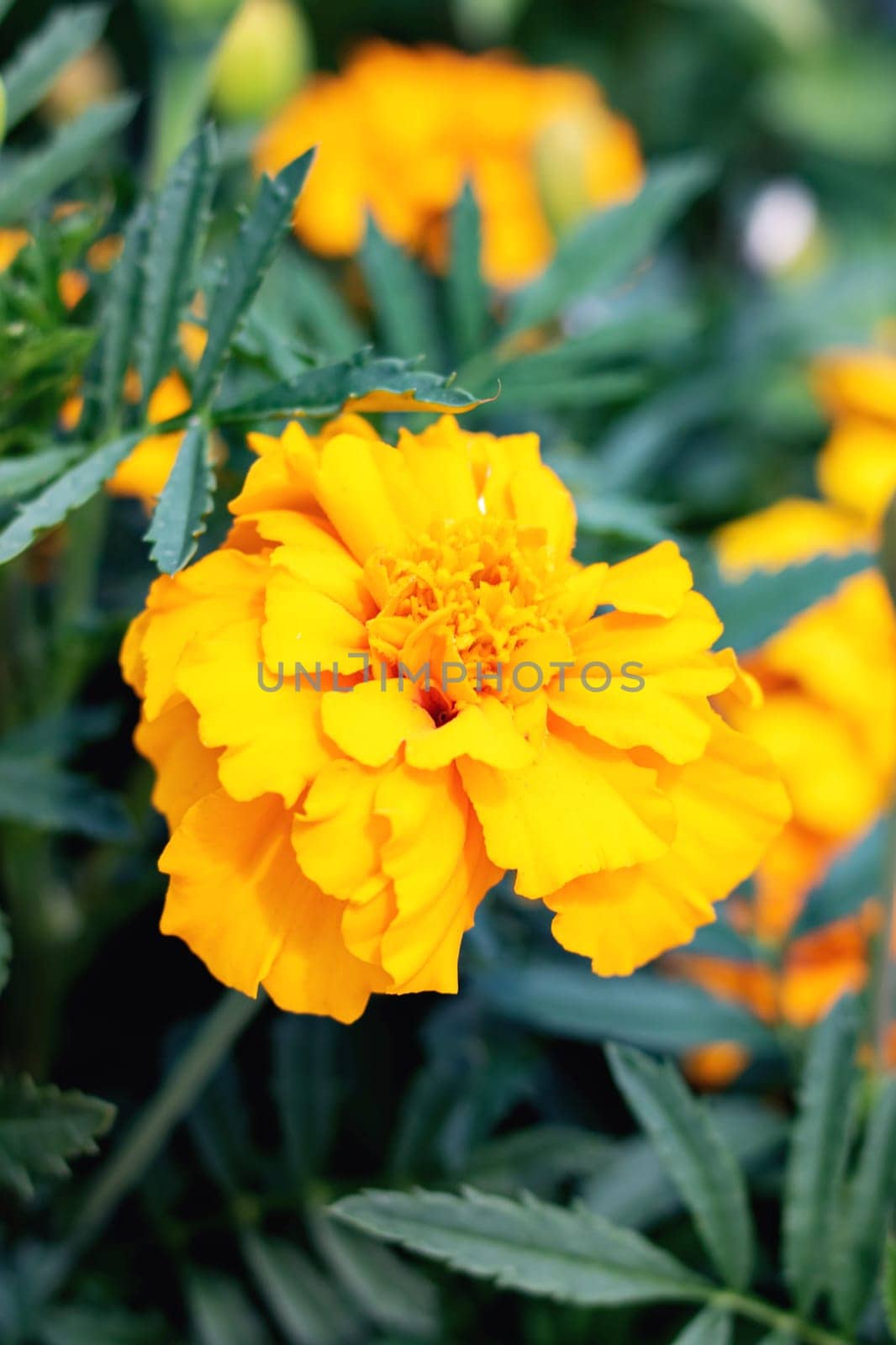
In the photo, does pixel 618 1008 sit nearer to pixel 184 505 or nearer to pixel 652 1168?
pixel 652 1168

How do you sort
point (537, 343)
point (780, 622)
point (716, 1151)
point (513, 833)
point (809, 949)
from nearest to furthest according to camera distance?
1. point (513, 833)
2. point (716, 1151)
3. point (780, 622)
4. point (809, 949)
5. point (537, 343)

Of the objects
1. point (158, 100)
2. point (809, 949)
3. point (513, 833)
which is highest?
point (158, 100)

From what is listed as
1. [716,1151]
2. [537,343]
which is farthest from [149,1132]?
[537,343]

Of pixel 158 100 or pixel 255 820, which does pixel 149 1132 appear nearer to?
pixel 255 820

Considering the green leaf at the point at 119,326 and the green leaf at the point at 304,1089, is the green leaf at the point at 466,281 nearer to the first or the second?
the green leaf at the point at 119,326

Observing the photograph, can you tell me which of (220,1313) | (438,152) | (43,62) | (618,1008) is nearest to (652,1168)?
(618,1008)

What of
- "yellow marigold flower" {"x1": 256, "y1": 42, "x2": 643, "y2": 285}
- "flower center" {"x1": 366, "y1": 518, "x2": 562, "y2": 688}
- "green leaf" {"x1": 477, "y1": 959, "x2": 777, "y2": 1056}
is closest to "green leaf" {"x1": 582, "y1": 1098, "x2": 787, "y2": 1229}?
"green leaf" {"x1": 477, "y1": 959, "x2": 777, "y2": 1056}
